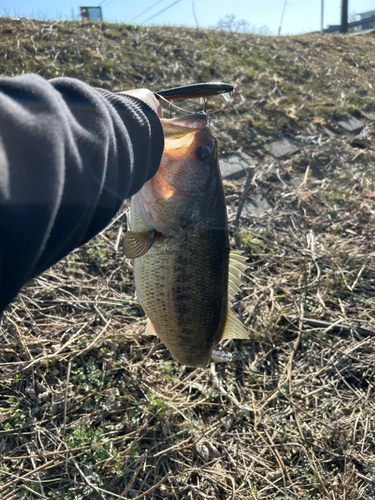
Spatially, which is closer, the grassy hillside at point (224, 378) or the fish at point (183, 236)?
the fish at point (183, 236)

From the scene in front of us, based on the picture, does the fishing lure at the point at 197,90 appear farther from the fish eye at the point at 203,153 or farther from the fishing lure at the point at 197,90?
the fish eye at the point at 203,153

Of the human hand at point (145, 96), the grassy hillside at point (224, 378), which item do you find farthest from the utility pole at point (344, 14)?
the human hand at point (145, 96)

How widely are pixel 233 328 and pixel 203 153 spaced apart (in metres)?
1.11

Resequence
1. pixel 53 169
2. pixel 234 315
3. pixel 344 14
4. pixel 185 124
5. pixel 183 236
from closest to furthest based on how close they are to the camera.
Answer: pixel 53 169 → pixel 185 124 → pixel 183 236 → pixel 234 315 → pixel 344 14

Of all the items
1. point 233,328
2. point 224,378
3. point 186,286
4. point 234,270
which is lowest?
point 224,378

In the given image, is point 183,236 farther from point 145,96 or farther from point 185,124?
point 145,96

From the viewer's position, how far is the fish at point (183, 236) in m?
1.95

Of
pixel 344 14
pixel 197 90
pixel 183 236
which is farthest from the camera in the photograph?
pixel 344 14

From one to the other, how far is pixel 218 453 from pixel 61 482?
1.08m

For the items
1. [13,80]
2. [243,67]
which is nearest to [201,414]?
[13,80]

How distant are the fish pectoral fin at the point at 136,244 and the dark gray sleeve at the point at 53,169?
44 cm

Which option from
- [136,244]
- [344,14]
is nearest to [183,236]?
[136,244]

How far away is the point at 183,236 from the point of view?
2.01m

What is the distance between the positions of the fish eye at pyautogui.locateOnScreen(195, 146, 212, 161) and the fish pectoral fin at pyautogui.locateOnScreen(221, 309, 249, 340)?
97 cm
